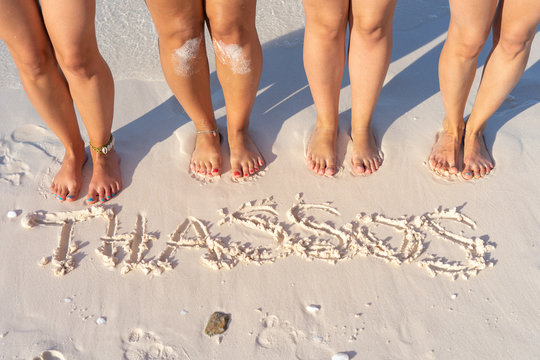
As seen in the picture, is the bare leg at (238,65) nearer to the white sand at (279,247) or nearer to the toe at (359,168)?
the white sand at (279,247)

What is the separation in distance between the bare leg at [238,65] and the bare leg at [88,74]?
22.4 inches

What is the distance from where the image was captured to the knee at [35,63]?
202cm

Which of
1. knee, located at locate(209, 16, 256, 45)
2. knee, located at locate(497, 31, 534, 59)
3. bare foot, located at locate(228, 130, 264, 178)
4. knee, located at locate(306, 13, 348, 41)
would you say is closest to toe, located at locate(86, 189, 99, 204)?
bare foot, located at locate(228, 130, 264, 178)

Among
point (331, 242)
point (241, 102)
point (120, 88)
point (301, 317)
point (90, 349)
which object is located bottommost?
point (90, 349)

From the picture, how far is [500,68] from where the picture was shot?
220 centimetres

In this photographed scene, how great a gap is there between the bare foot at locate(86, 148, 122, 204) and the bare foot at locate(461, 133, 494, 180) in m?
1.95

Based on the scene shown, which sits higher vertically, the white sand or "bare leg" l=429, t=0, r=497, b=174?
"bare leg" l=429, t=0, r=497, b=174

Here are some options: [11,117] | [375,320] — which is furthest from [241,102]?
[11,117]

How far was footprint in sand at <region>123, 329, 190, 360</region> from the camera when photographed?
179cm

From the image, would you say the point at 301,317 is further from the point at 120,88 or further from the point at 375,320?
the point at 120,88

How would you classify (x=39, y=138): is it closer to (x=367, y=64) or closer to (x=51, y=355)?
(x=51, y=355)

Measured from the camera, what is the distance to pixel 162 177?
8.23 feet

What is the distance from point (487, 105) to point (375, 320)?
4.38ft

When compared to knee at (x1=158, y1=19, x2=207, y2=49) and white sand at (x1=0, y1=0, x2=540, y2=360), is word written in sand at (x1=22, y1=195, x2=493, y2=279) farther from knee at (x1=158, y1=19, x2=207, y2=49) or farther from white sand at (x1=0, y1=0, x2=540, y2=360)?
knee at (x1=158, y1=19, x2=207, y2=49)
